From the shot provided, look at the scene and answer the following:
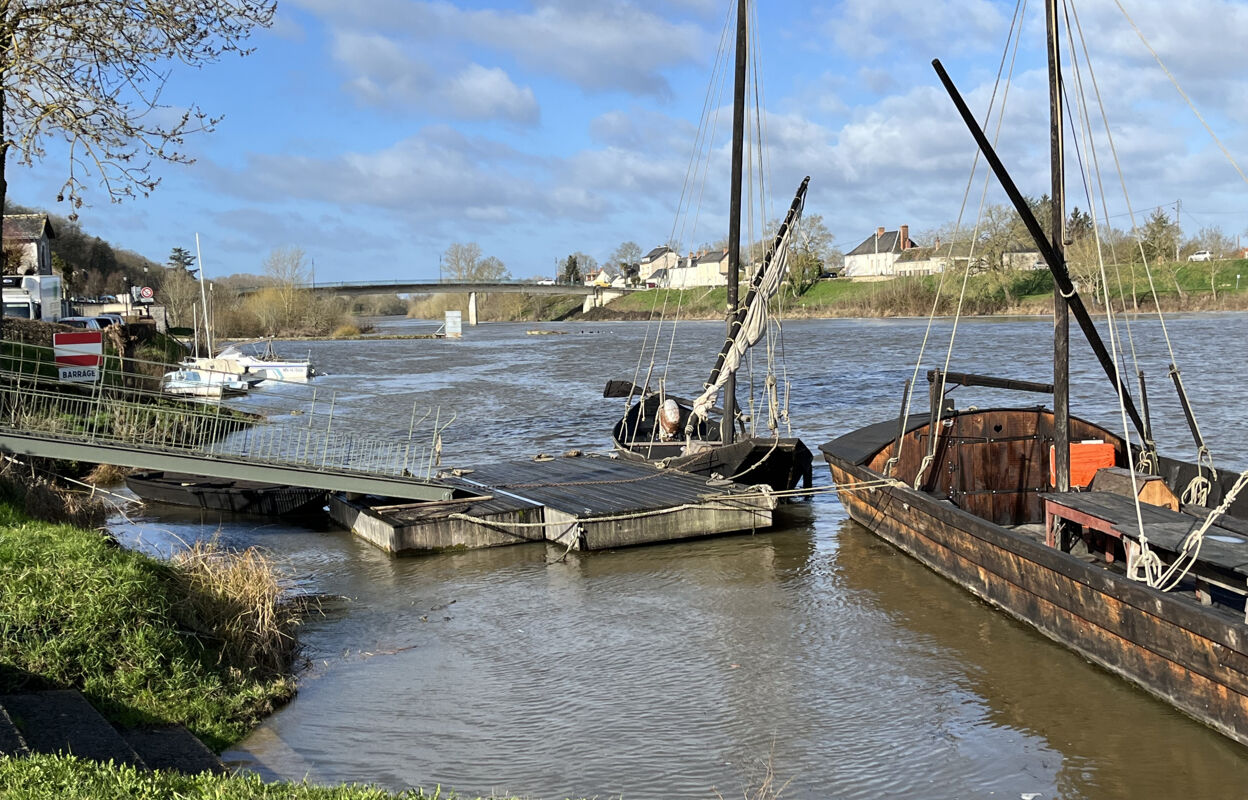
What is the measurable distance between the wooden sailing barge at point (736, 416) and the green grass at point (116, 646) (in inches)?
424

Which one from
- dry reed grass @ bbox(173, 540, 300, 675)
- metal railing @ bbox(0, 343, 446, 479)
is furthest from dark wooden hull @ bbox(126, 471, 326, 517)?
dry reed grass @ bbox(173, 540, 300, 675)

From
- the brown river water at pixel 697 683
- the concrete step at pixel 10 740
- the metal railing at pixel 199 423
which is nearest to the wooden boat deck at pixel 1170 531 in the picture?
the brown river water at pixel 697 683

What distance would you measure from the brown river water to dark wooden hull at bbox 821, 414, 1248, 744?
0.93 feet

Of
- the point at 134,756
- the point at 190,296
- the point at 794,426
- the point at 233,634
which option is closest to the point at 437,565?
the point at 233,634

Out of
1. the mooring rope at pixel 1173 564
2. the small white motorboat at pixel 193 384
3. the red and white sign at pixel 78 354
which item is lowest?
the mooring rope at pixel 1173 564

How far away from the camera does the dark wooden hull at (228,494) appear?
1895 cm

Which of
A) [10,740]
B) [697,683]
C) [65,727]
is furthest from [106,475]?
[10,740]

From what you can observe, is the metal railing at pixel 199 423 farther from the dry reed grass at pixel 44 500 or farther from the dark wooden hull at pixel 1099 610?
the dark wooden hull at pixel 1099 610

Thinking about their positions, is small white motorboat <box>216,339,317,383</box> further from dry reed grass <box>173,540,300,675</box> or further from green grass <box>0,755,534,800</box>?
green grass <box>0,755,534,800</box>

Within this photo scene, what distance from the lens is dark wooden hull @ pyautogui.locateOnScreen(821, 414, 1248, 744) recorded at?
813cm

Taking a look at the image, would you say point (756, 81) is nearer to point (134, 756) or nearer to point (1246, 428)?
point (1246, 428)

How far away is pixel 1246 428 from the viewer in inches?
1086

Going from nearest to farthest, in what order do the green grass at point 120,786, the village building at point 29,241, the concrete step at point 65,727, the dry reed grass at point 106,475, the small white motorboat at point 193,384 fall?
the green grass at point 120,786, the concrete step at point 65,727, the dry reed grass at point 106,475, the small white motorboat at point 193,384, the village building at point 29,241

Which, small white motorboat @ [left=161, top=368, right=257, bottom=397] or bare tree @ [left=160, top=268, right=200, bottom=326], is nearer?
small white motorboat @ [left=161, top=368, right=257, bottom=397]
